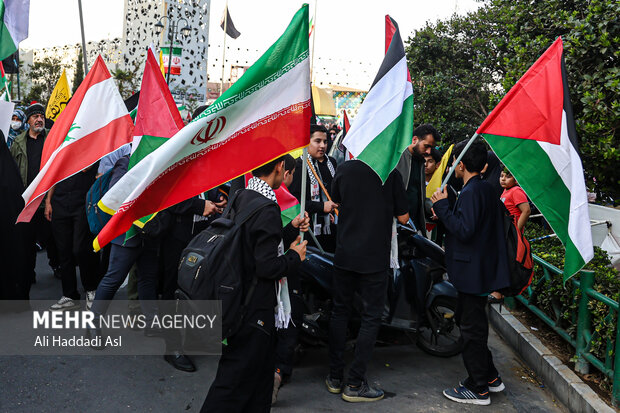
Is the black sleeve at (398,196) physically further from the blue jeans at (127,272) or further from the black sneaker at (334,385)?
the blue jeans at (127,272)

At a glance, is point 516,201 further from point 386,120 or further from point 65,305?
point 65,305

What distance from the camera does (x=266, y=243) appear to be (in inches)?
121

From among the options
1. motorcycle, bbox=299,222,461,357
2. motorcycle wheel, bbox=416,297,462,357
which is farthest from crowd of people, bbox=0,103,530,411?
motorcycle wheel, bbox=416,297,462,357

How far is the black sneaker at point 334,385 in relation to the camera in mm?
4486

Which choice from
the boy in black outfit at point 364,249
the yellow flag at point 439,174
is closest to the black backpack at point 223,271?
the boy in black outfit at point 364,249

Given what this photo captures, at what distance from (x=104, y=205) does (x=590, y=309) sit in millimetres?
3539

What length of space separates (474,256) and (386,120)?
1.18 metres

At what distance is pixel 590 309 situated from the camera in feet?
14.4

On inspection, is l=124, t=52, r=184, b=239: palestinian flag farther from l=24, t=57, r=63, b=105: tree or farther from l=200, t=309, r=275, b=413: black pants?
l=24, t=57, r=63, b=105: tree

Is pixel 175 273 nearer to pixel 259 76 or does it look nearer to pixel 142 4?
Answer: pixel 259 76

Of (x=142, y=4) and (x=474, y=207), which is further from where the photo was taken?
(x=142, y=4)

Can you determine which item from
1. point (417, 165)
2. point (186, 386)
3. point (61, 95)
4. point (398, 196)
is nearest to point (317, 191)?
point (417, 165)

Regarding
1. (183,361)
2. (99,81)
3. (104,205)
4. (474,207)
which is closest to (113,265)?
(183,361)

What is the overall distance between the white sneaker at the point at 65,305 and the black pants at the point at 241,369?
3.58m
